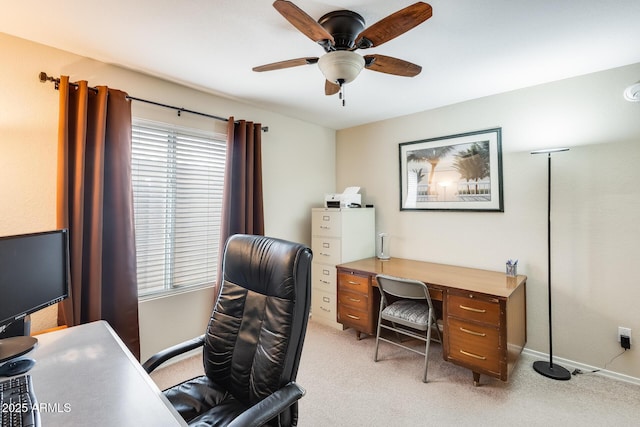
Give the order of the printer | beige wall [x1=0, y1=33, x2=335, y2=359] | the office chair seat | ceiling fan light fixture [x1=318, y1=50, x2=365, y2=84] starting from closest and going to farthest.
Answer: ceiling fan light fixture [x1=318, y1=50, x2=365, y2=84] → beige wall [x1=0, y1=33, x2=335, y2=359] → the office chair seat → the printer

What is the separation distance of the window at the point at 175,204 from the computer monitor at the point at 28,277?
0.89 meters

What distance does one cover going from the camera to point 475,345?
2107 mm

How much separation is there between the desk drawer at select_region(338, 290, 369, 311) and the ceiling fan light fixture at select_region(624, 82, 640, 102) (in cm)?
254

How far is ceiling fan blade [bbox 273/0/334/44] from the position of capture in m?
1.17

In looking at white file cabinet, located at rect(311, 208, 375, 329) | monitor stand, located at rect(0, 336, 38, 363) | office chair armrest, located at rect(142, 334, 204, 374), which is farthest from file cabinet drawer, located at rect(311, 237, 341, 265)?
monitor stand, located at rect(0, 336, 38, 363)

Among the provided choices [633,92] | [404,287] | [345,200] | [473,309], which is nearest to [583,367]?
[473,309]

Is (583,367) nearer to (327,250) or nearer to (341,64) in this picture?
Result: (327,250)

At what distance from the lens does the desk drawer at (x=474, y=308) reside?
6.63ft

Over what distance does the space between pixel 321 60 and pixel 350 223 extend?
1.94m

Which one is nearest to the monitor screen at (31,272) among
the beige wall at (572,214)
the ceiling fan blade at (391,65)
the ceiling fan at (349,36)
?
the ceiling fan at (349,36)

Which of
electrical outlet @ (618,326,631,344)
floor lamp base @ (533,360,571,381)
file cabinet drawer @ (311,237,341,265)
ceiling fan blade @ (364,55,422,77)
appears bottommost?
floor lamp base @ (533,360,571,381)

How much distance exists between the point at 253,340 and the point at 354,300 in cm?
172

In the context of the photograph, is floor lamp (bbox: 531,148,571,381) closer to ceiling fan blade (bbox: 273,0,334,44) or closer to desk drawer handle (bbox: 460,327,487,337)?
desk drawer handle (bbox: 460,327,487,337)

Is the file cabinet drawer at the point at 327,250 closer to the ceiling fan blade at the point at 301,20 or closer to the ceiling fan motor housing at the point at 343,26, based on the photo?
the ceiling fan motor housing at the point at 343,26
